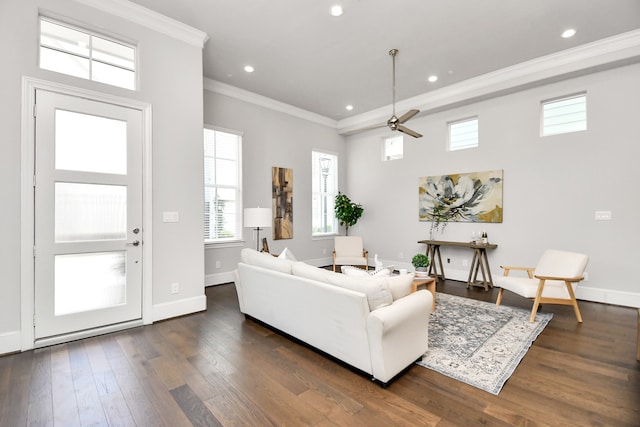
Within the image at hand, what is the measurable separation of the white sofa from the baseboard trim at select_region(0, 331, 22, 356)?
228 cm

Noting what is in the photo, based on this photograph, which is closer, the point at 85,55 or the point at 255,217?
the point at 85,55

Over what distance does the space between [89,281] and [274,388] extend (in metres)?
2.32

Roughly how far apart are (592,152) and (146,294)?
20.4ft

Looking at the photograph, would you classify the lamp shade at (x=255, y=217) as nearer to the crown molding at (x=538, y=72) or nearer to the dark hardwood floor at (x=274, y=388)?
the dark hardwood floor at (x=274, y=388)

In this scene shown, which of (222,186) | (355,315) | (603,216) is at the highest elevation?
(222,186)

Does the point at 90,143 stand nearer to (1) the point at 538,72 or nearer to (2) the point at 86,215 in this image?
(2) the point at 86,215

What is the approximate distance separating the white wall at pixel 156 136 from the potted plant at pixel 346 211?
143 inches

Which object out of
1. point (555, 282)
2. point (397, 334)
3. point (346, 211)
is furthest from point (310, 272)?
point (346, 211)

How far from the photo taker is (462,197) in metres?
5.57

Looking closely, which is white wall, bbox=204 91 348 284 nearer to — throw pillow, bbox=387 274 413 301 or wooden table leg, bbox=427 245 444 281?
wooden table leg, bbox=427 245 444 281

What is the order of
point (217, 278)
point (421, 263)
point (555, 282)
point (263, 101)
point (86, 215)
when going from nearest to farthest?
point (86, 215) → point (555, 282) → point (421, 263) → point (217, 278) → point (263, 101)

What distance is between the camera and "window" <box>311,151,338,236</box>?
7.05 meters

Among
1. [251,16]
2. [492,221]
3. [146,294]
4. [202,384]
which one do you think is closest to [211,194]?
[146,294]

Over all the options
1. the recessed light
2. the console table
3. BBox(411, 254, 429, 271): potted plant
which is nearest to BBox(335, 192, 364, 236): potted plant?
the console table
